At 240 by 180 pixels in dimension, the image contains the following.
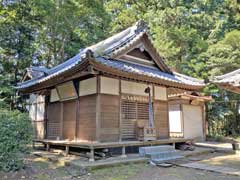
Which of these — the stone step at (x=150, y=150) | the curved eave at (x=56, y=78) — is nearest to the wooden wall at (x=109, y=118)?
the stone step at (x=150, y=150)

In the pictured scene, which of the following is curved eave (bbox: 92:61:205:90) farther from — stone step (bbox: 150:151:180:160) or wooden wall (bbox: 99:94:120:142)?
stone step (bbox: 150:151:180:160)

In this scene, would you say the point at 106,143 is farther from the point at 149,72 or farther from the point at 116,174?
the point at 149,72

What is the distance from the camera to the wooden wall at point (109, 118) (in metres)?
8.44

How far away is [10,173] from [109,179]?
248cm

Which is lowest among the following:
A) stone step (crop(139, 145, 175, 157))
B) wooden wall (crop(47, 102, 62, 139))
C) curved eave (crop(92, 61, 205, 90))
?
stone step (crop(139, 145, 175, 157))

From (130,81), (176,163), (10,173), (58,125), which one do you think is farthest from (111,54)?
(10,173)

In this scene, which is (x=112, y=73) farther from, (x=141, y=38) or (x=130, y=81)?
(x=141, y=38)

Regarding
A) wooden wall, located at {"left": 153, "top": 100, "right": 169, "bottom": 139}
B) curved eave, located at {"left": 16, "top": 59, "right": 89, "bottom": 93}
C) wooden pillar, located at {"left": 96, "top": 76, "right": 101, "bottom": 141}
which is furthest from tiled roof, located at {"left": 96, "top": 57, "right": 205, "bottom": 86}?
curved eave, located at {"left": 16, "top": 59, "right": 89, "bottom": 93}

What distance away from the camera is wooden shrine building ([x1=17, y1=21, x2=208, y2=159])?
8414 mm

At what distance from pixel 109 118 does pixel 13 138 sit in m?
3.51

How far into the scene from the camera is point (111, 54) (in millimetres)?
9414

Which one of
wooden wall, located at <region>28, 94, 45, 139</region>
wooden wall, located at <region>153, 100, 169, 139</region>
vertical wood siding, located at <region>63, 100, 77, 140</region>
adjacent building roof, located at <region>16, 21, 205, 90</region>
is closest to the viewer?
adjacent building roof, located at <region>16, 21, 205, 90</region>

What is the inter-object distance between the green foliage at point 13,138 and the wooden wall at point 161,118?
5.69 meters

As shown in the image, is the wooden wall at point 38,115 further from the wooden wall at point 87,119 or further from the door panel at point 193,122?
the door panel at point 193,122
